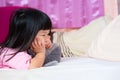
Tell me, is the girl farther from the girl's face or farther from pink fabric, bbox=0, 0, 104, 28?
pink fabric, bbox=0, 0, 104, 28

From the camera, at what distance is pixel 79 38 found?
5.55 ft

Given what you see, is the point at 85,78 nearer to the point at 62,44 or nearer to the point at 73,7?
the point at 62,44

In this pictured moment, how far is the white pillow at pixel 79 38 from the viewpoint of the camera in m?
1.63

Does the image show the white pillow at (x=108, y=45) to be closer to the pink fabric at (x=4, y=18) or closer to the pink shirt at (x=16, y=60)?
the pink shirt at (x=16, y=60)

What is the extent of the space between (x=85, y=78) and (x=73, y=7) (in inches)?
40.2

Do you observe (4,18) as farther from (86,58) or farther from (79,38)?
(86,58)

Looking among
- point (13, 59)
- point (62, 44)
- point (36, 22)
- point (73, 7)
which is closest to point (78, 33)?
point (62, 44)

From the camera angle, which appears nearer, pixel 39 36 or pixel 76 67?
pixel 76 67

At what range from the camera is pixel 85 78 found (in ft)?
3.18

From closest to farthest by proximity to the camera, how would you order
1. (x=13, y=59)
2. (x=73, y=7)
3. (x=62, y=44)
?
(x=13, y=59) < (x=62, y=44) < (x=73, y=7)

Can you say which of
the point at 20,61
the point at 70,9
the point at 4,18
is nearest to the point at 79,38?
the point at 70,9

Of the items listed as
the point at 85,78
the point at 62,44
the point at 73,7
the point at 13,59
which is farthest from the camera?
the point at 73,7

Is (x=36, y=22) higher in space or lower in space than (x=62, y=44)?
higher

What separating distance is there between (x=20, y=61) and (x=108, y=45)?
50 centimetres
